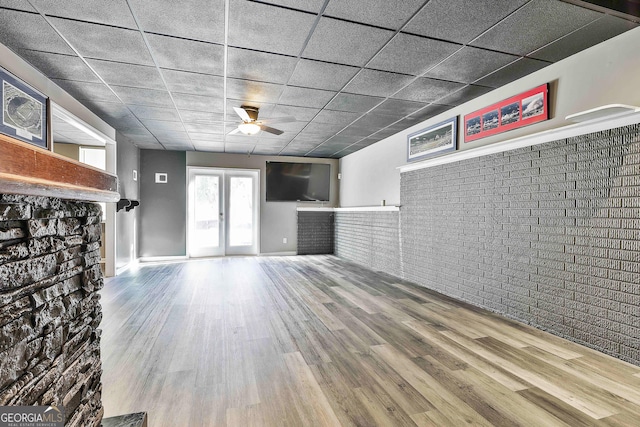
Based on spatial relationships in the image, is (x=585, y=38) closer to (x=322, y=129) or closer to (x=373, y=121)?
(x=373, y=121)

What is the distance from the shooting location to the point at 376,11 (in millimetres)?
2279

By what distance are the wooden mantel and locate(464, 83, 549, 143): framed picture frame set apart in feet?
12.3

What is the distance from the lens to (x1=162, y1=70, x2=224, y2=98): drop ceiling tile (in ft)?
10.9

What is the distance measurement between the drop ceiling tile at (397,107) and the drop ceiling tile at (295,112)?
911 mm

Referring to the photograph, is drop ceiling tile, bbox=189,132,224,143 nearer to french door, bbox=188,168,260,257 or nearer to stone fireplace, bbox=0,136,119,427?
french door, bbox=188,168,260,257

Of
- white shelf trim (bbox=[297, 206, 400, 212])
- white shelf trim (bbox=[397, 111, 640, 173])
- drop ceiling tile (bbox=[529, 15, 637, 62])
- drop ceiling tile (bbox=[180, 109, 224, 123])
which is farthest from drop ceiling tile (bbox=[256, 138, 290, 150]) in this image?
drop ceiling tile (bbox=[529, 15, 637, 62])

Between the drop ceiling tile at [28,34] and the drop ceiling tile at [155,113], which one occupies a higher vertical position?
the drop ceiling tile at [28,34]

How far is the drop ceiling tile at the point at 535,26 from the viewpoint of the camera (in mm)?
2227

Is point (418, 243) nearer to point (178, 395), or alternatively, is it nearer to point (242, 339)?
point (242, 339)

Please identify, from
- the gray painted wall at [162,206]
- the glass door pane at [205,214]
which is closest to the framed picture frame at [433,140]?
the glass door pane at [205,214]

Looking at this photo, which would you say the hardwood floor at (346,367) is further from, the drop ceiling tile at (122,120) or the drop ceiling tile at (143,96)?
the drop ceiling tile at (122,120)

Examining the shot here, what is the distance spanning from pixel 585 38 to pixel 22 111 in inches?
202

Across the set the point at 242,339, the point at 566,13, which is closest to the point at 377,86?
the point at 566,13

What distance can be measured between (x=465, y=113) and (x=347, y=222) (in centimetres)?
401
